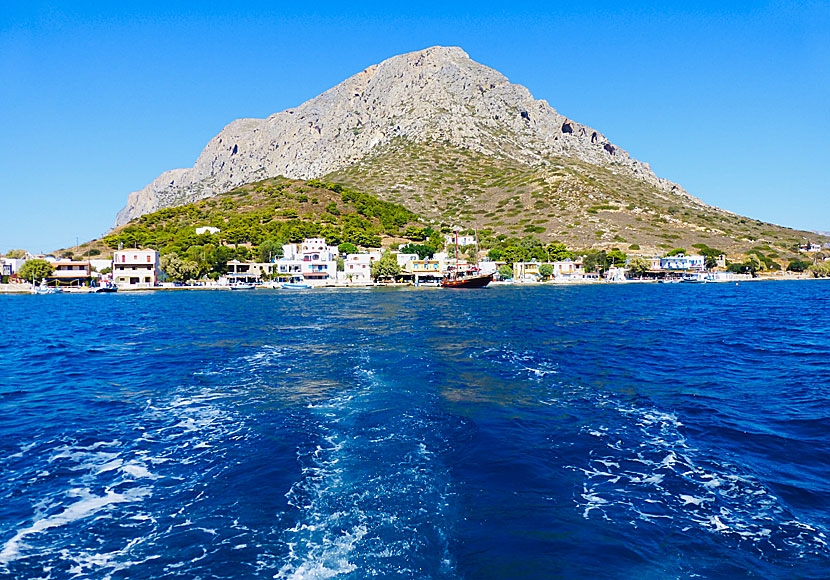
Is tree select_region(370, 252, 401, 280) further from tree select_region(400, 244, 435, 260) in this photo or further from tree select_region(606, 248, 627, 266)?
tree select_region(606, 248, 627, 266)

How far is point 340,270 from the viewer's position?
3819 inches

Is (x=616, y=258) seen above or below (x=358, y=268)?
above

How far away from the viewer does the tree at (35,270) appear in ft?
281

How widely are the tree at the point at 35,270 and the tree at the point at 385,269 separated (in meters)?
59.6

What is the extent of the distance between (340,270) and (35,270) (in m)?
54.9

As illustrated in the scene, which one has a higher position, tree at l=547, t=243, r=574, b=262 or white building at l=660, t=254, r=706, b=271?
tree at l=547, t=243, r=574, b=262

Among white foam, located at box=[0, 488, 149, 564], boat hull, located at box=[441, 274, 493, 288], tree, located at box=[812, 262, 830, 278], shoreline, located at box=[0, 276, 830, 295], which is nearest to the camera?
white foam, located at box=[0, 488, 149, 564]

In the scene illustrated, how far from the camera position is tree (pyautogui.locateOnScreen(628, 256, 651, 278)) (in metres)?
105

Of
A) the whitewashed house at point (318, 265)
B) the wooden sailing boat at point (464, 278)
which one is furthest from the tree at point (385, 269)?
the wooden sailing boat at point (464, 278)

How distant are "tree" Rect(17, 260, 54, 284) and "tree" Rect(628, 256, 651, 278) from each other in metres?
118

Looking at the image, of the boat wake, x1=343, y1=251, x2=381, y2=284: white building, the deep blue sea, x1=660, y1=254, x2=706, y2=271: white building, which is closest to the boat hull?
x1=343, y1=251, x2=381, y2=284: white building

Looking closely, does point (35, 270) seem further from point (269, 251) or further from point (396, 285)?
point (396, 285)

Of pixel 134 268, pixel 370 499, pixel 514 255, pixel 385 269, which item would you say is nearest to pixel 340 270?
pixel 385 269

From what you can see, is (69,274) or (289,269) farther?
(289,269)
